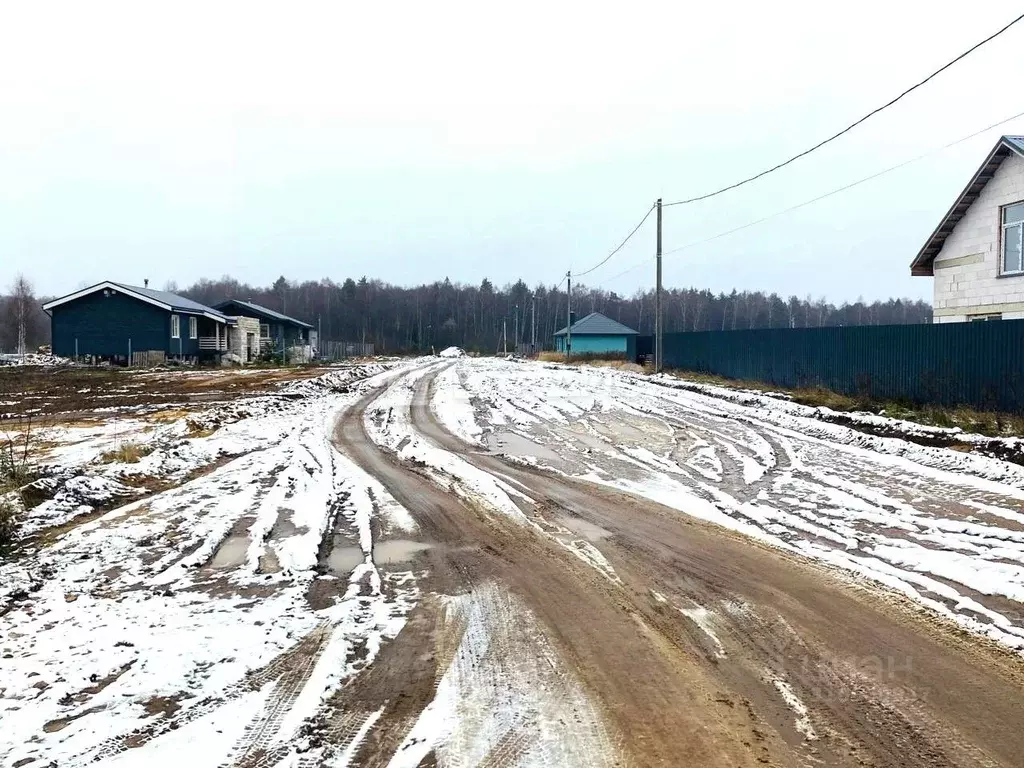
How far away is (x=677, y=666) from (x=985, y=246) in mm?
19625

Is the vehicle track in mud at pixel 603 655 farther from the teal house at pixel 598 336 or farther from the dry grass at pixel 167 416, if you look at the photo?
the teal house at pixel 598 336

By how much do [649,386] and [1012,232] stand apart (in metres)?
13.2

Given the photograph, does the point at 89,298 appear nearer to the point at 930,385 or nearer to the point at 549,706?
the point at 930,385

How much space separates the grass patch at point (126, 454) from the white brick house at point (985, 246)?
19.2 meters

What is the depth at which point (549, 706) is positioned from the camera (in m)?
3.83

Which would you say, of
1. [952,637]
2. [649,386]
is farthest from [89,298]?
[952,637]

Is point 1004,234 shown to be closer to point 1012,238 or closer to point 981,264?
point 1012,238

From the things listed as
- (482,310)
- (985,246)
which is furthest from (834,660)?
(482,310)

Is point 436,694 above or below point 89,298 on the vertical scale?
below

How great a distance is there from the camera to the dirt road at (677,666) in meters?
3.47

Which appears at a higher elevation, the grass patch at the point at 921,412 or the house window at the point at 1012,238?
the house window at the point at 1012,238

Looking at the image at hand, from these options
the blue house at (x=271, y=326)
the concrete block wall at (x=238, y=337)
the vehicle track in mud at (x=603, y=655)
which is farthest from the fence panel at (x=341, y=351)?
the vehicle track in mud at (x=603, y=655)

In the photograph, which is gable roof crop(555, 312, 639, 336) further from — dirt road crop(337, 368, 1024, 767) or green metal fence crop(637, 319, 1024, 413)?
dirt road crop(337, 368, 1024, 767)

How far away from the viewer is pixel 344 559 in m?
6.48
